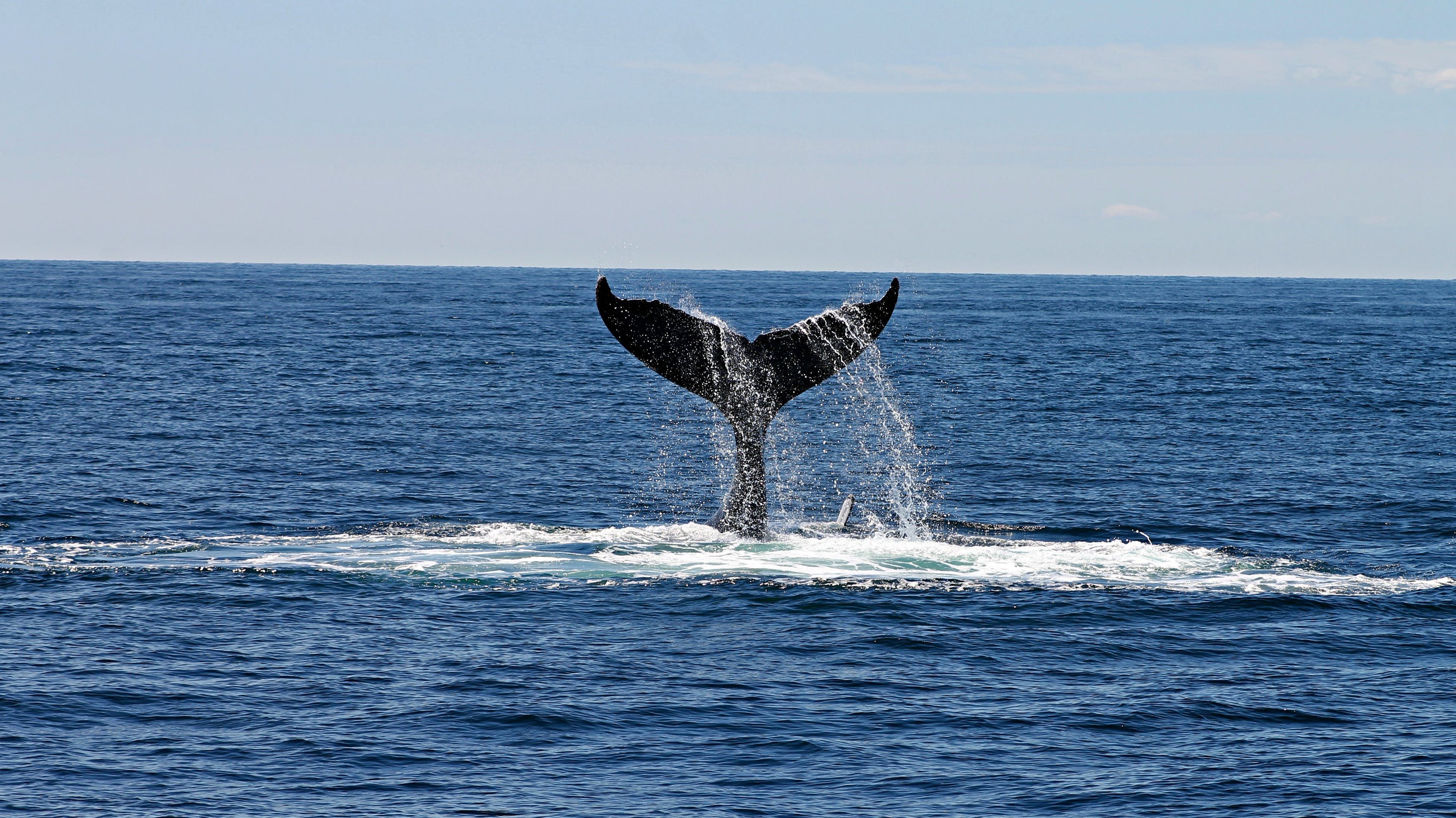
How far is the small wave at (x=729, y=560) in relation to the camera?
17812 mm

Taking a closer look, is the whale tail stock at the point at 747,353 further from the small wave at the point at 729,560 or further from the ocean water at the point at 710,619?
the small wave at the point at 729,560

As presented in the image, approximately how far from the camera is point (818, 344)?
1723 cm

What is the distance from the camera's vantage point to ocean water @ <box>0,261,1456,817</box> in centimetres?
1150

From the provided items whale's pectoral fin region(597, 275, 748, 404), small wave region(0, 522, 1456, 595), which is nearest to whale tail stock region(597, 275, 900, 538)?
whale's pectoral fin region(597, 275, 748, 404)

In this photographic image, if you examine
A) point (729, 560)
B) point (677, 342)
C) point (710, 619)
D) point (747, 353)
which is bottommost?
point (710, 619)

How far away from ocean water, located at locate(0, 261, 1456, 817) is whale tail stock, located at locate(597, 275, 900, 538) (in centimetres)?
139

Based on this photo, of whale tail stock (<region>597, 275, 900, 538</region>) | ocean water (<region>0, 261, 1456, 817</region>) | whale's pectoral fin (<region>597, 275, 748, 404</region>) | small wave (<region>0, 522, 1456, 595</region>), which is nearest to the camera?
ocean water (<region>0, 261, 1456, 817</region>)

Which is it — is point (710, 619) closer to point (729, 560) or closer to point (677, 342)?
point (729, 560)

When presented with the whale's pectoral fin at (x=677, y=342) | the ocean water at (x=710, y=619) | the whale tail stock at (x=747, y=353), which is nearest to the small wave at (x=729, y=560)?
the ocean water at (x=710, y=619)

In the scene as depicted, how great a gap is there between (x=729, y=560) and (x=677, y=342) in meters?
3.04

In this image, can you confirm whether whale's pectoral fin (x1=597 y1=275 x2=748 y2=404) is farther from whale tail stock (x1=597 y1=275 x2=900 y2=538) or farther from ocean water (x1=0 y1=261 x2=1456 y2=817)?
ocean water (x1=0 y1=261 x2=1456 y2=817)

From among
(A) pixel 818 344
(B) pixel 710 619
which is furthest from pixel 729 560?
(A) pixel 818 344

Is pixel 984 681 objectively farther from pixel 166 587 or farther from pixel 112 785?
pixel 166 587

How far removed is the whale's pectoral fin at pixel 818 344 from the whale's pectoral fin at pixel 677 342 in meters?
0.41
